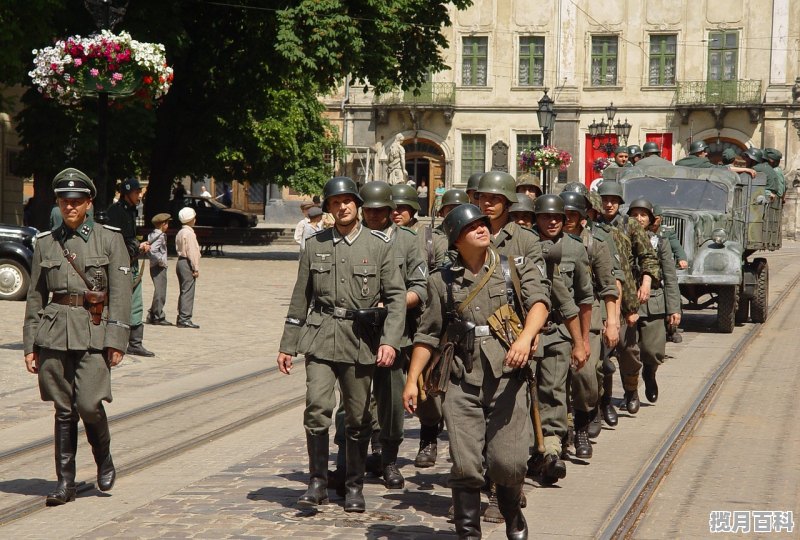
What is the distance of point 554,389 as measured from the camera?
8477 millimetres

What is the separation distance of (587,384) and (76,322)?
3.57 meters

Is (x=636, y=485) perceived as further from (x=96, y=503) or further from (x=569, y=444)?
(x=96, y=503)

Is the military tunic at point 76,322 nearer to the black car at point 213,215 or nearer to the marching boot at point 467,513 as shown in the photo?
the marching boot at point 467,513

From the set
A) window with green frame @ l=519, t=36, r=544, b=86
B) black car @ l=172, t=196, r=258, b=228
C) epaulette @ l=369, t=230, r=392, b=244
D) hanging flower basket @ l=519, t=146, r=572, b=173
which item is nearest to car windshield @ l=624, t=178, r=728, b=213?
hanging flower basket @ l=519, t=146, r=572, b=173

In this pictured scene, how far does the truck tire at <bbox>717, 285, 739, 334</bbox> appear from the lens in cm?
1942

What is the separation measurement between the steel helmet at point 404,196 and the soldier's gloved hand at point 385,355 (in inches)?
80.8

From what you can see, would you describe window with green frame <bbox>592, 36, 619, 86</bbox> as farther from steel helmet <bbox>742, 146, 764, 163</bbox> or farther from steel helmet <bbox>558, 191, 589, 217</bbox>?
steel helmet <bbox>558, 191, 589, 217</bbox>

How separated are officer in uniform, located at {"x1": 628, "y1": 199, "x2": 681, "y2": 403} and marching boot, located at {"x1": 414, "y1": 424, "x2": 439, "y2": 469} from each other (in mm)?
3378

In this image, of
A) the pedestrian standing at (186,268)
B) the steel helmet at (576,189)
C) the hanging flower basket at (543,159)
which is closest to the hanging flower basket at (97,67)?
the pedestrian standing at (186,268)

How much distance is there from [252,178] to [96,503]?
3948 cm

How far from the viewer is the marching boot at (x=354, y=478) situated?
7535 mm

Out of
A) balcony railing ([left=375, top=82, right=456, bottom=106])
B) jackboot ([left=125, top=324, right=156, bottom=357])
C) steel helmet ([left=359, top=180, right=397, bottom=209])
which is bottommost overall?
jackboot ([left=125, top=324, right=156, bottom=357])

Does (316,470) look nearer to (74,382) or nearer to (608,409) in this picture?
(74,382)

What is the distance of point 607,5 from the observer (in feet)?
185
